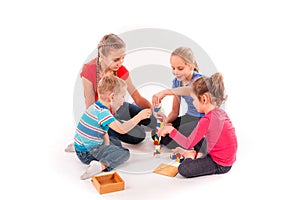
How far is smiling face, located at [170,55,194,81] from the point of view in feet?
7.93

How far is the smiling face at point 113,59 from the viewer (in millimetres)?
2428

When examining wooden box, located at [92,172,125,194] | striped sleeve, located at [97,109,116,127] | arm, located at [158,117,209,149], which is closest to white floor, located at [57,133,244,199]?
wooden box, located at [92,172,125,194]

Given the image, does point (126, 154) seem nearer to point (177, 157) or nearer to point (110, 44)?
point (177, 157)

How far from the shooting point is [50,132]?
2.69m

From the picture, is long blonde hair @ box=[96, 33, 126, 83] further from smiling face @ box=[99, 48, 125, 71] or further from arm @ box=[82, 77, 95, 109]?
arm @ box=[82, 77, 95, 109]

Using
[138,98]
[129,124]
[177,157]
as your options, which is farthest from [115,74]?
[177,157]

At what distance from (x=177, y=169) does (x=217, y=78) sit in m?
0.49

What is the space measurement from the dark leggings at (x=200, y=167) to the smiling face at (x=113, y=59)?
0.67 m

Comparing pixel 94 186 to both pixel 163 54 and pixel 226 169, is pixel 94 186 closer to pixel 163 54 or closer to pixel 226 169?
pixel 226 169

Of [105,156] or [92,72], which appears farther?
[92,72]

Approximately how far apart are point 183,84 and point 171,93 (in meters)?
0.09

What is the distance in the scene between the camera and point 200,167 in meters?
2.14

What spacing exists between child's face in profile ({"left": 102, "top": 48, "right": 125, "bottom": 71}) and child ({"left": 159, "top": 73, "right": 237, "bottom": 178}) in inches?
19.6

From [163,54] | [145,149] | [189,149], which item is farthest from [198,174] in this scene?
[163,54]
